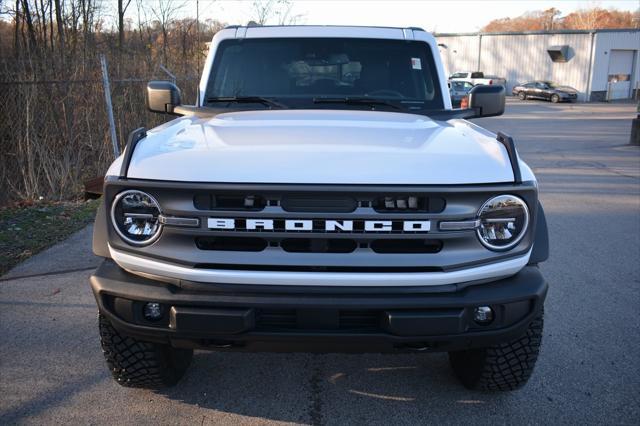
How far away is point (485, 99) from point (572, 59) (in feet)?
142

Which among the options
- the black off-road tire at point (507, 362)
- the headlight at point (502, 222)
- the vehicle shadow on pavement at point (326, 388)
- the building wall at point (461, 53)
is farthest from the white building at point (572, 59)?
the headlight at point (502, 222)

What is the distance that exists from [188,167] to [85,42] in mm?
11452

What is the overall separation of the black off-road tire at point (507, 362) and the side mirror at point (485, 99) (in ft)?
5.58

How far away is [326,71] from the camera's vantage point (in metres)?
4.07

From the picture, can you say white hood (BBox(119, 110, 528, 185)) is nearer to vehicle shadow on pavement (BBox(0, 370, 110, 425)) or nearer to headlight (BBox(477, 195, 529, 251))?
headlight (BBox(477, 195, 529, 251))

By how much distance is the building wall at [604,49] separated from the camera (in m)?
40.3

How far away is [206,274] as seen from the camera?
2.31 meters

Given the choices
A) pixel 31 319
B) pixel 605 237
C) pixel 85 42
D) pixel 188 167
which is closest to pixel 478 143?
pixel 188 167

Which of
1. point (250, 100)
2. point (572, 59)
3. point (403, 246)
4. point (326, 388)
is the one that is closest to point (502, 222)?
point (403, 246)

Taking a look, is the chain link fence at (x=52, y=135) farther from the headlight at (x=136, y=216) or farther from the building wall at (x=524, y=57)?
the building wall at (x=524, y=57)

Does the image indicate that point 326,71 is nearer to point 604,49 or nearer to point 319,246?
point 319,246

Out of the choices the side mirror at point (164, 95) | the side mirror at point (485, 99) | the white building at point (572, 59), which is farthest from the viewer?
the white building at point (572, 59)

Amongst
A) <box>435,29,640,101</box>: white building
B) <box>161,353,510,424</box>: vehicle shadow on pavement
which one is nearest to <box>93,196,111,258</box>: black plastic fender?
<box>161,353,510,424</box>: vehicle shadow on pavement

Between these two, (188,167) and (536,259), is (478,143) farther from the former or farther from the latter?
(188,167)
